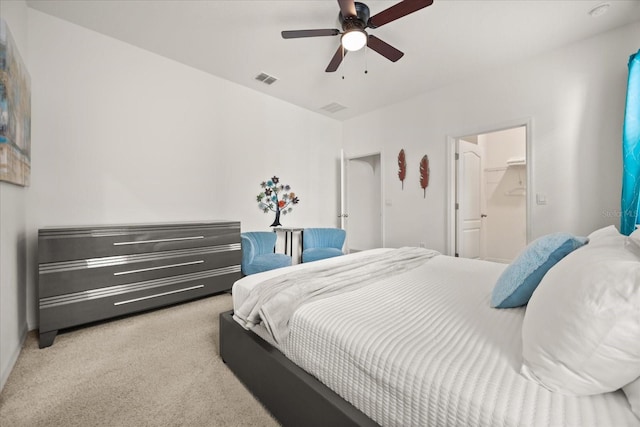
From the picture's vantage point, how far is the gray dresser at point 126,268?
204 centimetres

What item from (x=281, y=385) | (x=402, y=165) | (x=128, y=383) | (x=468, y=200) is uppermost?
(x=402, y=165)

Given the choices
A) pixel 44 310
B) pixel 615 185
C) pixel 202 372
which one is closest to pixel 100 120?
pixel 44 310

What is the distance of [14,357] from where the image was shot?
1794 mm

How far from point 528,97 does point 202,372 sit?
4.28m

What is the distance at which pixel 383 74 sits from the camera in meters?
3.51

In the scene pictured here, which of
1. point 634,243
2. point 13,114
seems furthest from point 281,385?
point 13,114

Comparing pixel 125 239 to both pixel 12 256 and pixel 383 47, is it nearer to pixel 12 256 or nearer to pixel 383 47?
pixel 12 256

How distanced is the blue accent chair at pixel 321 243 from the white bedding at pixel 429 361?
2.28 metres

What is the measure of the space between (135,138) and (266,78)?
5.84 feet

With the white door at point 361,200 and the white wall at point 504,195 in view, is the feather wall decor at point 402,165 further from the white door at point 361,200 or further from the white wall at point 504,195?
the white wall at point 504,195

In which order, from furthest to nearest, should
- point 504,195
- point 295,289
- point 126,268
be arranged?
point 504,195
point 126,268
point 295,289

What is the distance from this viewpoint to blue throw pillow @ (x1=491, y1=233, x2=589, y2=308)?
1133 mm

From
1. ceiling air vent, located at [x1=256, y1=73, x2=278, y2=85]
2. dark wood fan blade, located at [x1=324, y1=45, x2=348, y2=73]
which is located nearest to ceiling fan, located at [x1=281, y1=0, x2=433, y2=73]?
dark wood fan blade, located at [x1=324, y1=45, x2=348, y2=73]

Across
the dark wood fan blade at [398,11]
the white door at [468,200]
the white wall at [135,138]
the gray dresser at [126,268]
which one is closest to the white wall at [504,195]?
the white door at [468,200]
